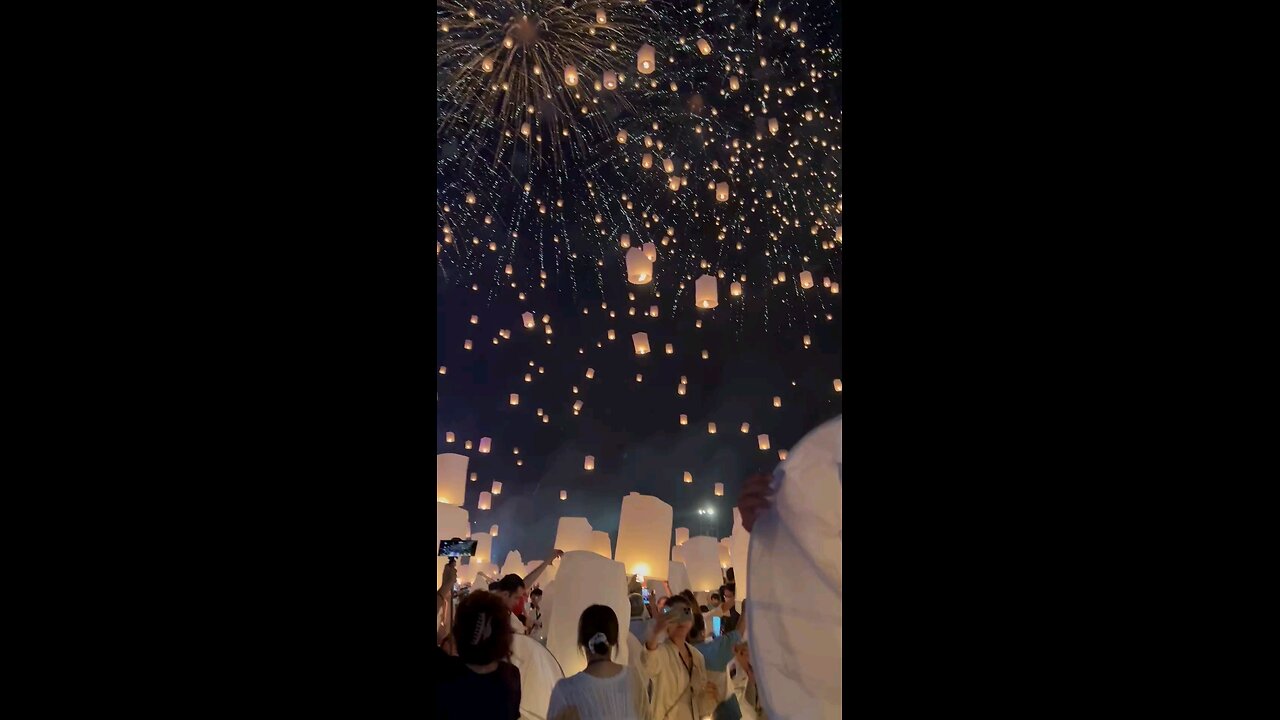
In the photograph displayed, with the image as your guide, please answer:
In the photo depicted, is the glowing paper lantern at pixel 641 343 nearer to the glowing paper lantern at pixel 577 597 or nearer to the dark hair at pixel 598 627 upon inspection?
the glowing paper lantern at pixel 577 597

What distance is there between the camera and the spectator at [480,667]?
2.17m

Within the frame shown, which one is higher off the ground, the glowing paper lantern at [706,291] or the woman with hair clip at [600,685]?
the glowing paper lantern at [706,291]

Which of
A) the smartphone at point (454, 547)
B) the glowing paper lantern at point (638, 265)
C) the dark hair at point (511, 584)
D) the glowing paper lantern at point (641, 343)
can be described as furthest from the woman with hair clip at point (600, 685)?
the glowing paper lantern at point (641, 343)

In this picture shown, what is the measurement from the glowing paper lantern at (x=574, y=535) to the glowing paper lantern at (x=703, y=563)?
51cm

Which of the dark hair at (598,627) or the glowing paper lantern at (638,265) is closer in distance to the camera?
the dark hair at (598,627)

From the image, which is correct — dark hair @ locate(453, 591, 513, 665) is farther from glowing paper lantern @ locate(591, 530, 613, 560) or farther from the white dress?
glowing paper lantern @ locate(591, 530, 613, 560)

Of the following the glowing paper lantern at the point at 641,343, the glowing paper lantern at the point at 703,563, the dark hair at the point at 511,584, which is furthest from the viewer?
the glowing paper lantern at the point at 641,343

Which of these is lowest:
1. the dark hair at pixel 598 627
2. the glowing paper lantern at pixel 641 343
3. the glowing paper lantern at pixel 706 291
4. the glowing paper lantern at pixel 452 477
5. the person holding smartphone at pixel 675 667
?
the person holding smartphone at pixel 675 667

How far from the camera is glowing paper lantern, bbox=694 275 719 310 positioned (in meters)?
4.32

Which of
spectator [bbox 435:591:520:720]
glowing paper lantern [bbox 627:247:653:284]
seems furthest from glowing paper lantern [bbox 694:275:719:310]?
spectator [bbox 435:591:520:720]

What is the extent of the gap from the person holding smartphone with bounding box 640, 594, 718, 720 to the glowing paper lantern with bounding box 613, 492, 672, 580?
0.25 meters

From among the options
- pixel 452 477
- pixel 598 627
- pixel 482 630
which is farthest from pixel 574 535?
pixel 482 630

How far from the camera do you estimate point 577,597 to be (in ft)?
10.4
